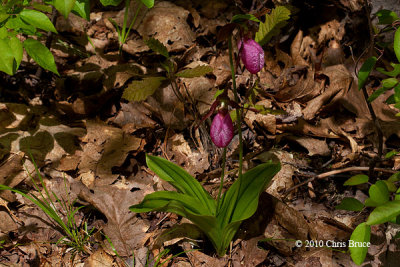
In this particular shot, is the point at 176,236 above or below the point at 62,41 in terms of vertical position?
below

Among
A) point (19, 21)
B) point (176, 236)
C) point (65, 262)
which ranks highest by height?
point (19, 21)

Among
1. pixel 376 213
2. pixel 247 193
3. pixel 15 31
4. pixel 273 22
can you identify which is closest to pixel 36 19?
pixel 15 31

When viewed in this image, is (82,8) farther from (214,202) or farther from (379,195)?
(379,195)

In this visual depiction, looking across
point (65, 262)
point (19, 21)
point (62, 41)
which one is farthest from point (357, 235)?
point (62, 41)

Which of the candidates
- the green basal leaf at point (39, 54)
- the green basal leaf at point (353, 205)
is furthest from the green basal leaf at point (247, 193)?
the green basal leaf at point (39, 54)

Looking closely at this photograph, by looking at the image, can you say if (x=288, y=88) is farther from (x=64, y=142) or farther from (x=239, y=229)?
(x=64, y=142)

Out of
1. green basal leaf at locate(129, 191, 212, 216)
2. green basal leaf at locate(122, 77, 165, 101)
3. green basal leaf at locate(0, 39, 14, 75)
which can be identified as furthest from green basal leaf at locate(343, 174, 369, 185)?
green basal leaf at locate(0, 39, 14, 75)
